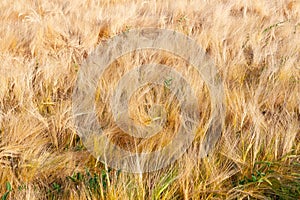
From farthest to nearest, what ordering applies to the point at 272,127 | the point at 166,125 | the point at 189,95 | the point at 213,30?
the point at 213,30 → the point at 189,95 → the point at 166,125 → the point at 272,127

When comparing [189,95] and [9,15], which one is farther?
[9,15]

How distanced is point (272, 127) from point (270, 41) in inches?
55.9

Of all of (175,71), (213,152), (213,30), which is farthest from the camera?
(213,30)

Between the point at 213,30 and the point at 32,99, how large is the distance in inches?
71.3

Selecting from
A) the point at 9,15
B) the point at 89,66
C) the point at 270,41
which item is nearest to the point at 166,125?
the point at 89,66

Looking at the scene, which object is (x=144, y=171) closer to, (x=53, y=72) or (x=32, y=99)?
(x=32, y=99)

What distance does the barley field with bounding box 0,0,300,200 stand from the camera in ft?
4.00

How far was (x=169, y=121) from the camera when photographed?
1663 millimetres

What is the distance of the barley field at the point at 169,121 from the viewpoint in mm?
1218

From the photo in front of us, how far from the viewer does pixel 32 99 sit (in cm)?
191

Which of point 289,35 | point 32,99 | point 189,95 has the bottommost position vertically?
point 32,99

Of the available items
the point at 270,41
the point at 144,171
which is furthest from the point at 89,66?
the point at 270,41

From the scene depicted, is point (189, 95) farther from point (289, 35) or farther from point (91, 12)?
point (91, 12)

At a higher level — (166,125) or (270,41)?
(270,41)
